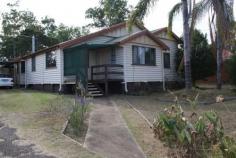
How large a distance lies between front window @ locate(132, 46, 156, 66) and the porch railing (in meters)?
1.31

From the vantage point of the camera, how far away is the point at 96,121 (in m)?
12.3

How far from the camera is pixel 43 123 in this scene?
1164cm

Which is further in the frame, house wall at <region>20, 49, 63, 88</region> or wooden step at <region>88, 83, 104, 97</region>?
house wall at <region>20, 49, 63, 88</region>

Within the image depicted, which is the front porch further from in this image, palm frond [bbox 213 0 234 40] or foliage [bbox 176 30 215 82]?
palm frond [bbox 213 0 234 40]

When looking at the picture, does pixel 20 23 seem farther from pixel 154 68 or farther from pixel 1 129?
pixel 1 129

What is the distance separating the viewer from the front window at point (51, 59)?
2378 cm

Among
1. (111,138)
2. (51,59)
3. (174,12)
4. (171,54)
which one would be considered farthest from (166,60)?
(111,138)

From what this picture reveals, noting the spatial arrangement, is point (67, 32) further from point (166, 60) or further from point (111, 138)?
point (111, 138)

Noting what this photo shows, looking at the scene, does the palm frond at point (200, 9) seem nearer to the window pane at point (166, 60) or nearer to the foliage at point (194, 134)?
the window pane at point (166, 60)

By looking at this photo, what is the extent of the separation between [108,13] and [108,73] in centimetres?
3025

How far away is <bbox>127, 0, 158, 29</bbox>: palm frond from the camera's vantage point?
18.9 meters

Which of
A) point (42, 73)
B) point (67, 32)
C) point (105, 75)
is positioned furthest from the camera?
point (67, 32)

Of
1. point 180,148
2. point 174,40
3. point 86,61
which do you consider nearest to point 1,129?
point 180,148

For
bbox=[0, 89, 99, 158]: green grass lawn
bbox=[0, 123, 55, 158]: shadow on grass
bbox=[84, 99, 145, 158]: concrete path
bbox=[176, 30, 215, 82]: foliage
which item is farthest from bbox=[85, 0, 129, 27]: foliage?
bbox=[0, 123, 55, 158]: shadow on grass
